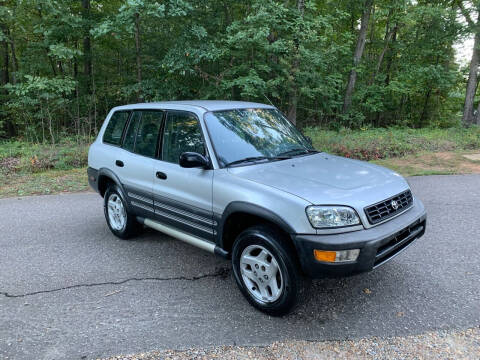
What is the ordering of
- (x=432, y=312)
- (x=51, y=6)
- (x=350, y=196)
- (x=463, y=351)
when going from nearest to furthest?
(x=463, y=351)
(x=350, y=196)
(x=432, y=312)
(x=51, y=6)

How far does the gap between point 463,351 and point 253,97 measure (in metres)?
10.8

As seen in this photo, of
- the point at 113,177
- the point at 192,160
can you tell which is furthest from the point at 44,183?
the point at 192,160

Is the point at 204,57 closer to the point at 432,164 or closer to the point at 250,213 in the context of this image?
the point at 432,164

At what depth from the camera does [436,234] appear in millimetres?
4848

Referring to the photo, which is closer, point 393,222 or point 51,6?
point 393,222

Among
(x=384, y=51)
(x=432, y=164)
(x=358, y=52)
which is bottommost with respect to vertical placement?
(x=432, y=164)

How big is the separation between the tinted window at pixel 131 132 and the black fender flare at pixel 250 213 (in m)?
1.88

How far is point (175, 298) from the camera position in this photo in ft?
11.3

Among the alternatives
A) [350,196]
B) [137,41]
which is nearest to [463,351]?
[350,196]

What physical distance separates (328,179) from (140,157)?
91.2 inches

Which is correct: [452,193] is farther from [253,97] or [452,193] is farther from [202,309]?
[253,97]

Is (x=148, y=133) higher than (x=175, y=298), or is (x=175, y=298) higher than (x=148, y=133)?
(x=148, y=133)

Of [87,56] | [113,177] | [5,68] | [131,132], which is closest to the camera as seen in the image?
[131,132]

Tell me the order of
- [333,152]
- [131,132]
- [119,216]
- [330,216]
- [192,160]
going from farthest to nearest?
[333,152]
[119,216]
[131,132]
[192,160]
[330,216]
